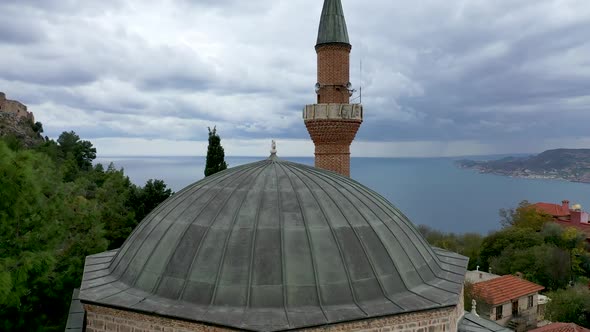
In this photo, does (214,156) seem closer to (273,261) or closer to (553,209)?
(273,261)

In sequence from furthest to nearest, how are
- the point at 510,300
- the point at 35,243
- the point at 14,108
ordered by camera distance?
the point at 14,108
the point at 510,300
the point at 35,243

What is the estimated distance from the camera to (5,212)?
12.2 m

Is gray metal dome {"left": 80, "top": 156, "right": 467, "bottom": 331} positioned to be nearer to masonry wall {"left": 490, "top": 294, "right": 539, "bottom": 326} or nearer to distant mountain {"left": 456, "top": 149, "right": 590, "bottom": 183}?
masonry wall {"left": 490, "top": 294, "right": 539, "bottom": 326}

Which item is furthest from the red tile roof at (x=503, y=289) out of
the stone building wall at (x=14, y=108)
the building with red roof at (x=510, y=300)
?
the stone building wall at (x=14, y=108)

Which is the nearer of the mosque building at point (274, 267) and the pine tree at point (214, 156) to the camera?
the mosque building at point (274, 267)

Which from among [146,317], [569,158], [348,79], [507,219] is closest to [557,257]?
[507,219]

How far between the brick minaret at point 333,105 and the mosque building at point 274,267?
7967mm

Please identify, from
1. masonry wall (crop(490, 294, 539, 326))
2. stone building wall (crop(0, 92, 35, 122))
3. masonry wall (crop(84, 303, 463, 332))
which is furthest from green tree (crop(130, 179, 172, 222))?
stone building wall (crop(0, 92, 35, 122))

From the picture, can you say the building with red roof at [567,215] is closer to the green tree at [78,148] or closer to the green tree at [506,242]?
the green tree at [506,242]

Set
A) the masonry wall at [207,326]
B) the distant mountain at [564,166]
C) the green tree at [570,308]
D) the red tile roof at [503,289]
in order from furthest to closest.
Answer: the distant mountain at [564,166] → the green tree at [570,308] → the red tile roof at [503,289] → the masonry wall at [207,326]

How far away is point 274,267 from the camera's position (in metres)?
6.98

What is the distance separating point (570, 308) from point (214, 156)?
25031mm

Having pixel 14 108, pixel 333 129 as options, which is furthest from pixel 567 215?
pixel 14 108

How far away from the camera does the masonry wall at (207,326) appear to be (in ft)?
21.9
